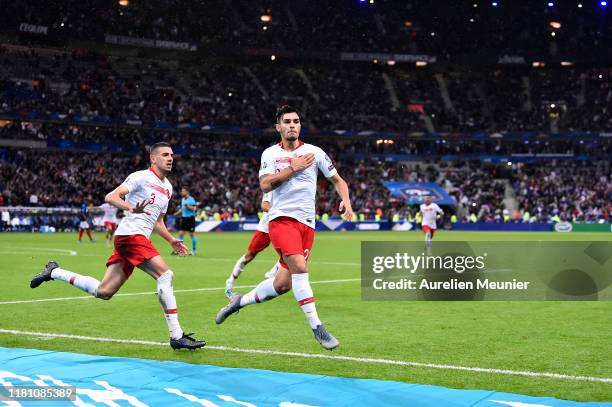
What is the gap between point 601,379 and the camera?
730cm

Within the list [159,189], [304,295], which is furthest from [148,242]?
[304,295]

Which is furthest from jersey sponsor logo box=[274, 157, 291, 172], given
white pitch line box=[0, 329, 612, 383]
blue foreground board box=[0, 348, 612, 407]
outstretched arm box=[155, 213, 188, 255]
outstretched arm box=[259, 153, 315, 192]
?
blue foreground board box=[0, 348, 612, 407]

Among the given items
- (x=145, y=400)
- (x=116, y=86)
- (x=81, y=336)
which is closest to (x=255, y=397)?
(x=145, y=400)

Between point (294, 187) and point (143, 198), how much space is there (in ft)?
6.47

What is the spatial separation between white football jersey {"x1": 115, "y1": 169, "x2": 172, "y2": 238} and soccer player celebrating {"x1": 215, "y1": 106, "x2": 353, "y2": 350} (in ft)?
4.79

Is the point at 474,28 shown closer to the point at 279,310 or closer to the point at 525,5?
the point at 525,5

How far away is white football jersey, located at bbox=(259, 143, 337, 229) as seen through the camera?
8789 mm

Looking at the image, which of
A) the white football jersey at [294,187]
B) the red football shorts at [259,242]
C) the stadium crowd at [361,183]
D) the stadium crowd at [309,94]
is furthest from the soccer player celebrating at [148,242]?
the stadium crowd at [309,94]

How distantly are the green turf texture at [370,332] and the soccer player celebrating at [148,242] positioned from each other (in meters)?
0.50

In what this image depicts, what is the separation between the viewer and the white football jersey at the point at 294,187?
8.79 metres

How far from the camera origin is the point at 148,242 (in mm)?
9344

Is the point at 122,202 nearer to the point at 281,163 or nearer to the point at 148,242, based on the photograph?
the point at 148,242

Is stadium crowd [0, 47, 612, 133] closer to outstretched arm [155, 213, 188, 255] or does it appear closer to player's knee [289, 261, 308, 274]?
outstretched arm [155, 213, 188, 255]

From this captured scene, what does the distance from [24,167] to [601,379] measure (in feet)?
190
